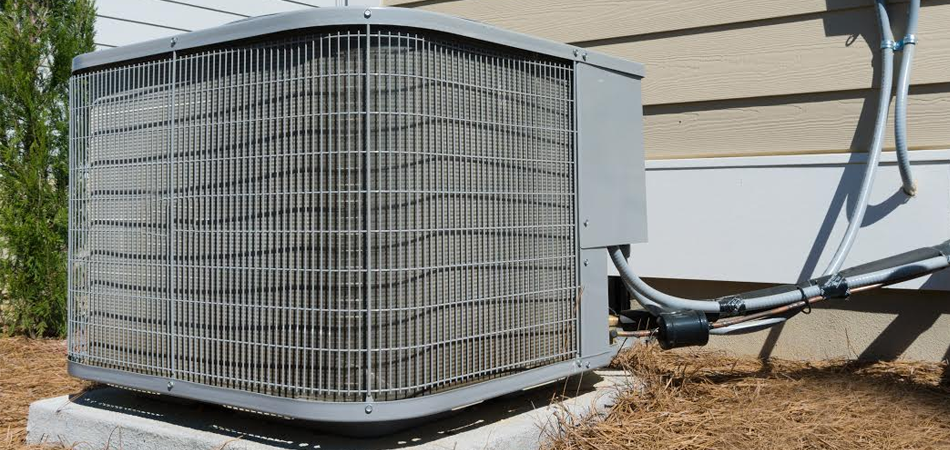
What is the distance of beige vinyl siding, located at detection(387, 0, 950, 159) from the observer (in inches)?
109

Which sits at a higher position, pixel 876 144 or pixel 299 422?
pixel 876 144

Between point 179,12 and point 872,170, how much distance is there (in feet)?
11.9

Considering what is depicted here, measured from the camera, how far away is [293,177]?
1.99 meters

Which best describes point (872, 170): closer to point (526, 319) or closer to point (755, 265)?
point (755, 265)

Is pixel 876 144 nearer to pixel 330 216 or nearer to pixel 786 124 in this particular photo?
pixel 786 124

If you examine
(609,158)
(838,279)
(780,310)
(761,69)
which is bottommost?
(780,310)

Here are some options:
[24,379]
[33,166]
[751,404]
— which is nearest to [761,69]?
[751,404]

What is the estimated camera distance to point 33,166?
12.4 feet

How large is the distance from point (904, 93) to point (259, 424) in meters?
2.35

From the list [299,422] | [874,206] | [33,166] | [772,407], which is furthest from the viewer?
[33,166]

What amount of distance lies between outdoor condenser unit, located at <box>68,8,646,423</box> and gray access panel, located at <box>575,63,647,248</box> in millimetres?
10

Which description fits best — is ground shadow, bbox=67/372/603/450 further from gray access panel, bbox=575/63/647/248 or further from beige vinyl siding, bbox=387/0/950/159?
beige vinyl siding, bbox=387/0/950/159

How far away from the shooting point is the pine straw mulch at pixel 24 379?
2.52 meters

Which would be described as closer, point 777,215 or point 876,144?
point 876,144
